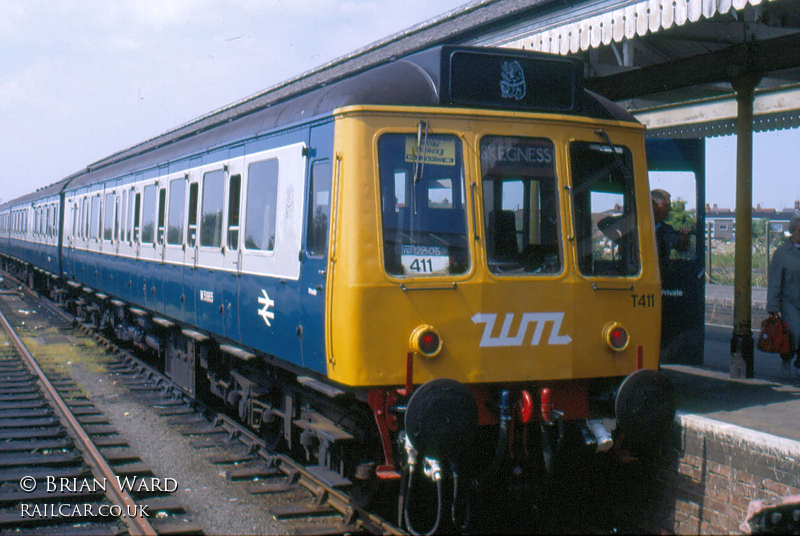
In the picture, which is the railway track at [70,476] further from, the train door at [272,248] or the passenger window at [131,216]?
the passenger window at [131,216]

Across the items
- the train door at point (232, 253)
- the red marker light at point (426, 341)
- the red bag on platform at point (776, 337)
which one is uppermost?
the train door at point (232, 253)

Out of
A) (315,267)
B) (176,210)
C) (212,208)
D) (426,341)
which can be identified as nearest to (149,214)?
(176,210)

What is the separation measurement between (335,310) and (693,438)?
2.72m

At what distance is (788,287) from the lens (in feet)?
26.8

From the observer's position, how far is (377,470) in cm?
493

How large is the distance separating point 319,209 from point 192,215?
3.42m

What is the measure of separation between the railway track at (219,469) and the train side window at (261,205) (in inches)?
70.5

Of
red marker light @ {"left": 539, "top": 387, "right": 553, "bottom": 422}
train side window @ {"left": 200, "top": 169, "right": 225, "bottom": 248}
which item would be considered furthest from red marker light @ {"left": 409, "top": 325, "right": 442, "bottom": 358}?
train side window @ {"left": 200, "top": 169, "right": 225, "bottom": 248}

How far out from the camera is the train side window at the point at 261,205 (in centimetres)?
617

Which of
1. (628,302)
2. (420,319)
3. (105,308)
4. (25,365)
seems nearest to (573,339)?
(628,302)

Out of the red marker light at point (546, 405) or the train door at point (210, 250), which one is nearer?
the red marker light at point (546, 405)

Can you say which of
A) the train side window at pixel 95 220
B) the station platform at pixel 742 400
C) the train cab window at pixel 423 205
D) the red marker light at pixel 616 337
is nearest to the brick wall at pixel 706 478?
the station platform at pixel 742 400

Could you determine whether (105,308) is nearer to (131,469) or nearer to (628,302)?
(131,469)

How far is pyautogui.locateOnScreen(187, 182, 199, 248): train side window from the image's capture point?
825cm
